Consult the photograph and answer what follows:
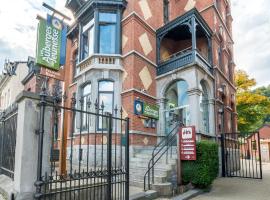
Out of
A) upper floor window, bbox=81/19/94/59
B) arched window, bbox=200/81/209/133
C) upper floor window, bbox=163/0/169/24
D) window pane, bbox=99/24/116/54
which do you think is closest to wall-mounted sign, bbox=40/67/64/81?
window pane, bbox=99/24/116/54

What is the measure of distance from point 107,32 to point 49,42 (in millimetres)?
6048

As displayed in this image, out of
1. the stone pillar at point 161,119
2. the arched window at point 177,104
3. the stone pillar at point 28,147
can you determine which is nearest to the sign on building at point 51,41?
the stone pillar at point 28,147

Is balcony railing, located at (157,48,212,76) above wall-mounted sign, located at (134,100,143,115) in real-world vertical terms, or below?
above

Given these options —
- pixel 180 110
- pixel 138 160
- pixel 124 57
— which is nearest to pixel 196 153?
pixel 138 160

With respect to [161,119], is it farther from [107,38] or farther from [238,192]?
[238,192]

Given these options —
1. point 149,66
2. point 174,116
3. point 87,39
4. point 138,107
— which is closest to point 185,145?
point 138,107

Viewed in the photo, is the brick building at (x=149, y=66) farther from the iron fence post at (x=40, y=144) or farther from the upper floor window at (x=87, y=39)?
the iron fence post at (x=40, y=144)

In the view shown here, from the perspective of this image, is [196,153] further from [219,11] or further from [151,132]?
[219,11]

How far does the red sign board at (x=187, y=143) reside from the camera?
8.51 metres

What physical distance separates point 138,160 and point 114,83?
4.41 m

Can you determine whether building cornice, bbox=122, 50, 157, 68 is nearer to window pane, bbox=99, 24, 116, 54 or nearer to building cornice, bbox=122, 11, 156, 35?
window pane, bbox=99, 24, 116, 54

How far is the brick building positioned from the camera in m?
12.4

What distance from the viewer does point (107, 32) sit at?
44.3 ft

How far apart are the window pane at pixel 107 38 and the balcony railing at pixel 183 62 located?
9.72 feet
